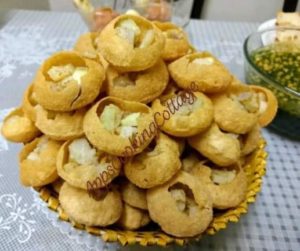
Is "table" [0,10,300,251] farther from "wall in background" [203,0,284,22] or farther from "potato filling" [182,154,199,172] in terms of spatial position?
"wall in background" [203,0,284,22]

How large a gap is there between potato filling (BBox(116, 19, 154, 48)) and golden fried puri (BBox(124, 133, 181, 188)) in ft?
0.44

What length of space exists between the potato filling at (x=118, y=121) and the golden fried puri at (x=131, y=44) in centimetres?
6

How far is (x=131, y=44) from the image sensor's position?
442mm

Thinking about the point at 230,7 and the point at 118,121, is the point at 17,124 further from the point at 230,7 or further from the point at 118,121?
the point at 230,7

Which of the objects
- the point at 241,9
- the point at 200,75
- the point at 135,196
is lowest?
the point at 241,9

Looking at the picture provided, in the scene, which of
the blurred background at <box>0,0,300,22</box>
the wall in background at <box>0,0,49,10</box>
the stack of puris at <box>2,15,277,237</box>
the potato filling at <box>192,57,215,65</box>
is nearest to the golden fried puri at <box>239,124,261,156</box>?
the stack of puris at <box>2,15,277,237</box>

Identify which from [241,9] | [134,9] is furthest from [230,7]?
[134,9]

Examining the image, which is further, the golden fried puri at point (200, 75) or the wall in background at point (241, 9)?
the wall in background at point (241, 9)

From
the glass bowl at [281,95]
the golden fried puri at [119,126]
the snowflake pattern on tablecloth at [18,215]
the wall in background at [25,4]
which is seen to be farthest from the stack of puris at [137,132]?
the wall in background at [25,4]

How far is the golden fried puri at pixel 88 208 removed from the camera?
1.39 ft

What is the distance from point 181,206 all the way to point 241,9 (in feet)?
4.99

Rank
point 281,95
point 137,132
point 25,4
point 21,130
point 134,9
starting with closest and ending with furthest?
point 137,132, point 21,130, point 281,95, point 134,9, point 25,4

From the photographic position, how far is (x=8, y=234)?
0.53 meters

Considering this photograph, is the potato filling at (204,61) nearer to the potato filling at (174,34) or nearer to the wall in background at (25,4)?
the potato filling at (174,34)
